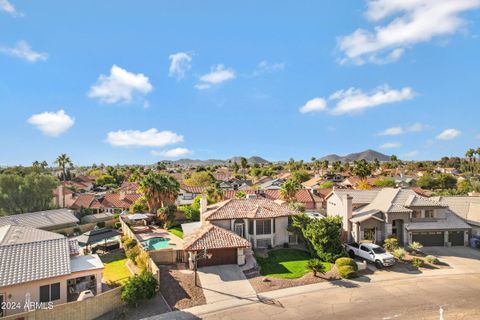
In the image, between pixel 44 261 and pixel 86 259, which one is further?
pixel 86 259

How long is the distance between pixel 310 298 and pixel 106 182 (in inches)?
4447

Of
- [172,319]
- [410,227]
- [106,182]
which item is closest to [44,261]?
[172,319]

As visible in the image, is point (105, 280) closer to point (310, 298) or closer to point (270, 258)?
point (270, 258)

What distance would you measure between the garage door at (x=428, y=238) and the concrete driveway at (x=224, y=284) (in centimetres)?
2200

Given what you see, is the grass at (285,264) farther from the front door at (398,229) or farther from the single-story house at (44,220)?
the single-story house at (44,220)

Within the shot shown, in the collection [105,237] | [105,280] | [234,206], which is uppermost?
[234,206]

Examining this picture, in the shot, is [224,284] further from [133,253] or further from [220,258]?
[133,253]

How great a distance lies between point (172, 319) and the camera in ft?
62.9

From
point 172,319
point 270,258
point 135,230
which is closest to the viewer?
point 172,319

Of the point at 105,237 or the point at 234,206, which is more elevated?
the point at 234,206

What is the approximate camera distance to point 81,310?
1923cm

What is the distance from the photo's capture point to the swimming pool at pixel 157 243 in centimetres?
3198

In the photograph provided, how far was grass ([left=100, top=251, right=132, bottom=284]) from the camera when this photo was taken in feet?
90.2

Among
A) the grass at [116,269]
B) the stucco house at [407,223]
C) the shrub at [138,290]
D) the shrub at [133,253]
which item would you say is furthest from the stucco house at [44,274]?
the stucco house at [407,223]
